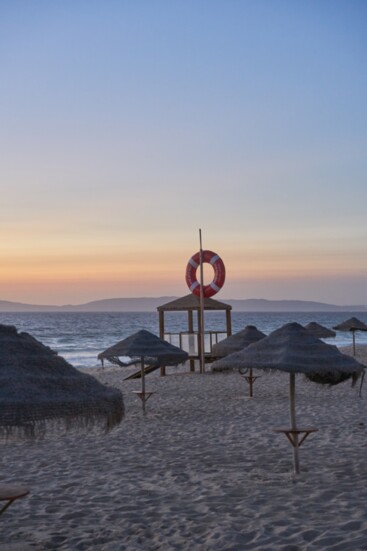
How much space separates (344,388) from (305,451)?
317 inches

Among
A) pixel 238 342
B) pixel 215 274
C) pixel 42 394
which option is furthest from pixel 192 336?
pixel 42 394

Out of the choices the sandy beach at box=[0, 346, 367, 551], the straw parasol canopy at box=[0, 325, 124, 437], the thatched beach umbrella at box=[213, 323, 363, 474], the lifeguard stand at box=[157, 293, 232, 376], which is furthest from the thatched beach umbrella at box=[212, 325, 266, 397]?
the straw parasol canopy at box=[0, 325, 124, 437]

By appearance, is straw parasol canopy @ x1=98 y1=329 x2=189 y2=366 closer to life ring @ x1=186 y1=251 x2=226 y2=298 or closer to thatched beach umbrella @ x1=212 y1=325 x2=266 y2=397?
thatched beach umbrella @ x1=212 y1=325 x2=266 y2=397

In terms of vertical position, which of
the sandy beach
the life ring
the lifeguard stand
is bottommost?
the sandy beach

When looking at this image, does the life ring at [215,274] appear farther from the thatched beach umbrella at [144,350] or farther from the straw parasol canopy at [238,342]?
the thatched beach umbrella at [144,350]

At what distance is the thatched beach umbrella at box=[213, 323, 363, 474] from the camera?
7.50 m

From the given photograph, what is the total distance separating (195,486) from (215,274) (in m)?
15.3

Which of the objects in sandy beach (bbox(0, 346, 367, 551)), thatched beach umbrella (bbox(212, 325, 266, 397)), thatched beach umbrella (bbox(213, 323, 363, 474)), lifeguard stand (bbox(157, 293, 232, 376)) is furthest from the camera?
lifeguard stand (bbox(157, 293, 232, 376))

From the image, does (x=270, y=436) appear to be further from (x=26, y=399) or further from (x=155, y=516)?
(x=26, y=399)

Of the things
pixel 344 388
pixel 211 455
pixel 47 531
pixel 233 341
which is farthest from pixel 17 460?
pixel 344 388

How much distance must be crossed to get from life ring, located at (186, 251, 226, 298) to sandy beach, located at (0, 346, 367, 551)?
31.0 feet

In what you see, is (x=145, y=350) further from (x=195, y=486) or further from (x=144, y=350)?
(x=195, y=486)

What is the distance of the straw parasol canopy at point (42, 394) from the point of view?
4.68 m

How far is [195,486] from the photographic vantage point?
24.3ft
